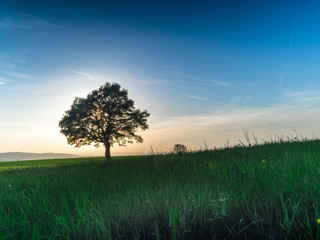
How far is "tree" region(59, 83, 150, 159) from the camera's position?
3488cm

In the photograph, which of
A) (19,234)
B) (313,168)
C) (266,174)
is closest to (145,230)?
(19,234)

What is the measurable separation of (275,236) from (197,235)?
743 mm

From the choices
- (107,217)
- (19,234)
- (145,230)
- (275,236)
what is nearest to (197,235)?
(145,230)

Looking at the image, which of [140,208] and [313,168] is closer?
[140,208]

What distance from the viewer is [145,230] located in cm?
258

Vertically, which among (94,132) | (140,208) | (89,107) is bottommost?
(140,208)

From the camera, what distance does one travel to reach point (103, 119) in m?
35.8

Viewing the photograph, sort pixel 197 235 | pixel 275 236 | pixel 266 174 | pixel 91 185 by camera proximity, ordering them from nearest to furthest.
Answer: pixel 275 236, pixel 197 235, pixel 266 174, pixel 91 185

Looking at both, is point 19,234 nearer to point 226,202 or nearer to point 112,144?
point 226,202

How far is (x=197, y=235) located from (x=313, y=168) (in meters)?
2.45

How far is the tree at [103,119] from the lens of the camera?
114ft

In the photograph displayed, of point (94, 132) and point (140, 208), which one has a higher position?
point (94, 132)

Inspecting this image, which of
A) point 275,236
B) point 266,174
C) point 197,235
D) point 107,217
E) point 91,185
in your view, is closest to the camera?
point 275,236

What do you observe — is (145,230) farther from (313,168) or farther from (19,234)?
(313,168)
